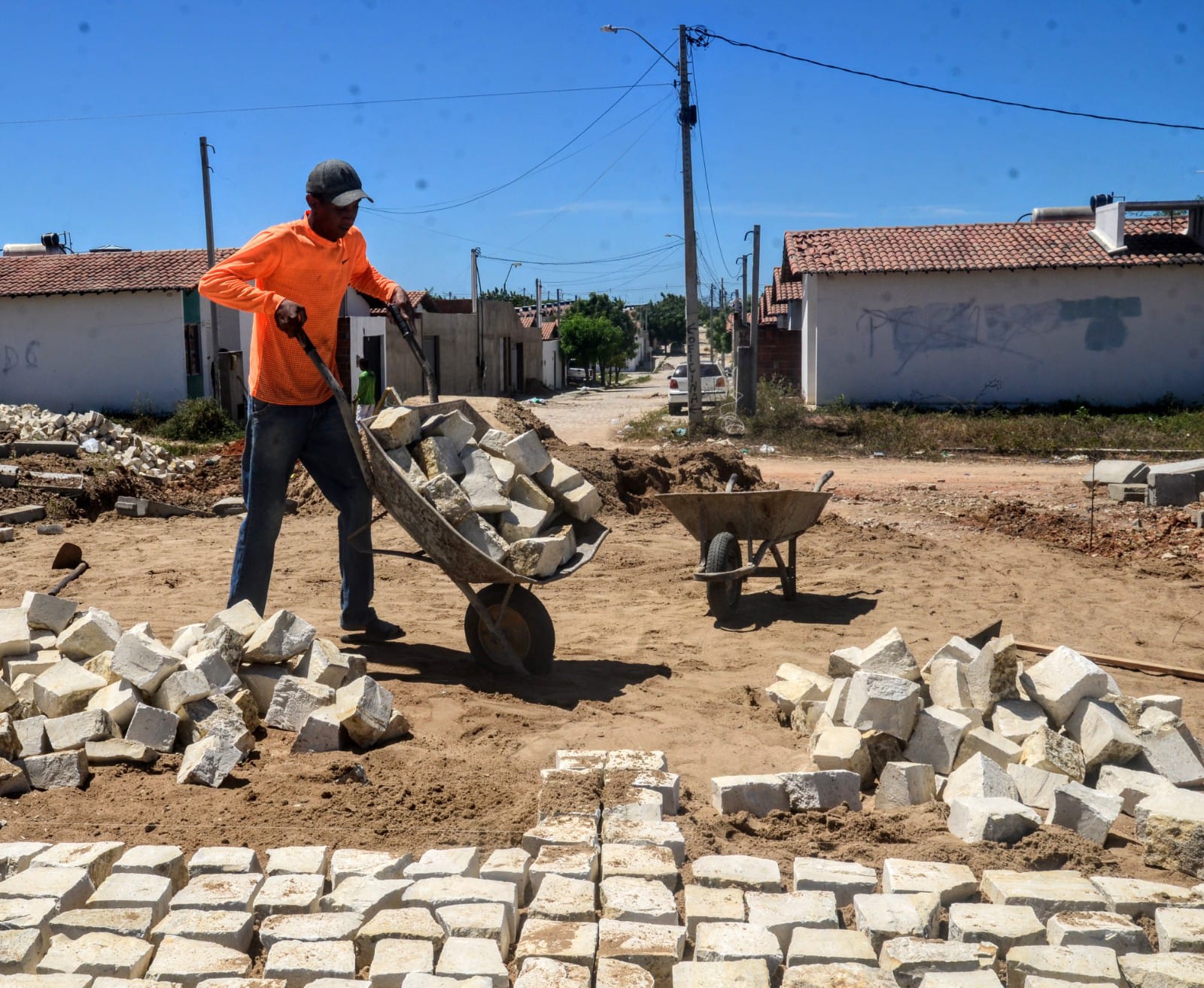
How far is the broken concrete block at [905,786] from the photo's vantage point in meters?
3.95

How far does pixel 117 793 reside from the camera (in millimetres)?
3975

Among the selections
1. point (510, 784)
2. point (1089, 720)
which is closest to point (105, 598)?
point (510, 784)

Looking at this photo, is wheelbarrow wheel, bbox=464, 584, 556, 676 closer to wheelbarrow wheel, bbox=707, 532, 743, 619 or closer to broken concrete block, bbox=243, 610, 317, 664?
broken concrete block, bbox=243, 610, 317, 664

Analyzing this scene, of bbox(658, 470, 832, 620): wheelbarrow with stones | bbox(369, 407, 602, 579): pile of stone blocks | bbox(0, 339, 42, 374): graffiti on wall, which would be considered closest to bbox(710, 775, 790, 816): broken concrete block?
bbox(369, 407, 602, 579): pile of stone blocks

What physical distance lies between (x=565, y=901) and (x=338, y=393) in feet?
8.92

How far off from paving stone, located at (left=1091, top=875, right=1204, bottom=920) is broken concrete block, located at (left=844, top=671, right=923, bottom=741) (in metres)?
0.94

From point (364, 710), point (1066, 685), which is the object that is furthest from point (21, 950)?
point (1066, 685)

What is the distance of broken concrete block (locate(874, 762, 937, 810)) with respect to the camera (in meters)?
3.95

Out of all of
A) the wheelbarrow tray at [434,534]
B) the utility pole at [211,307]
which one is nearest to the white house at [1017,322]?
the utility pole at [211,307]

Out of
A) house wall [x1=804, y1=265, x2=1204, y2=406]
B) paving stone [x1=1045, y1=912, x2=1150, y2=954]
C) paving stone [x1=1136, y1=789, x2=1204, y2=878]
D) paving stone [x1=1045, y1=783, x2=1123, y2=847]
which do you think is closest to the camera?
paving stone [x1=1045, y1=912, x2=1150, y2=954]

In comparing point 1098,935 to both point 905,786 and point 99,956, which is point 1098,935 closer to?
point 905,786

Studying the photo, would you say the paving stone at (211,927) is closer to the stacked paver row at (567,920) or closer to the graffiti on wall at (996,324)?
the stacked paver row at (567,920)

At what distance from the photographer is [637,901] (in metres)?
3.14

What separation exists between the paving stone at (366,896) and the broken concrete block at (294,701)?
1359mm
